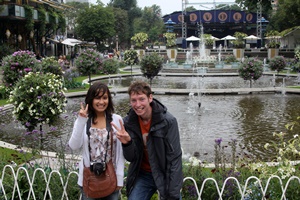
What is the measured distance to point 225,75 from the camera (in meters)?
30.4

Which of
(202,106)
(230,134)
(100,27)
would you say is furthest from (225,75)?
(100,27)

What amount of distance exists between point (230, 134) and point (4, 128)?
6675 millimetres

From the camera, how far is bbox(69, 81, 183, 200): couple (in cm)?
375

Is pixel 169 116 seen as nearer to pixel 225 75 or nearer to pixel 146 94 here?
pixel 146 94

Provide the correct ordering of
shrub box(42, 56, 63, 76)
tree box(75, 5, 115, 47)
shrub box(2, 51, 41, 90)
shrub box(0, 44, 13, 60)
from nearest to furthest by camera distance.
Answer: shrub box(2, 51, 41, 90) → shrub box(42, 56, 63, 76) → shrub box(0, 44, 13, 60) → tree box(75, 5, 115, 47)

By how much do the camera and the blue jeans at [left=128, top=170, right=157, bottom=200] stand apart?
380 mm

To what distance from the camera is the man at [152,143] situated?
147 inches

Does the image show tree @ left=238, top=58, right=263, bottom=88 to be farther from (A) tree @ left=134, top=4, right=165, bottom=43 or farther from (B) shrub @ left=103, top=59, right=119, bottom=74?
(A) tree @ left=134, top=4, right=165, bottom=43

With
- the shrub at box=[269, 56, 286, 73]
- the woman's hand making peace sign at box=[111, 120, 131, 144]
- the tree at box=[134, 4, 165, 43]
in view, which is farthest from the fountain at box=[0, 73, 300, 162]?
the tree at box=[134, 4, 165, 43]

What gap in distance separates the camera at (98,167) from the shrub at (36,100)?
5669 millimetres

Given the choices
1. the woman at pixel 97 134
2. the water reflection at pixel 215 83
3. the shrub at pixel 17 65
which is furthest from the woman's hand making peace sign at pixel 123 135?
the water reflection at pixel 215 83

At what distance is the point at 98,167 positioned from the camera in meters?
3.85

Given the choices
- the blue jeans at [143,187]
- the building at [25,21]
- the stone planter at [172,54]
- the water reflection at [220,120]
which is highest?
the building at [25,21]

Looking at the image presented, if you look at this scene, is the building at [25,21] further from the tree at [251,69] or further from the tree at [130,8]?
the tree at [130,8]
